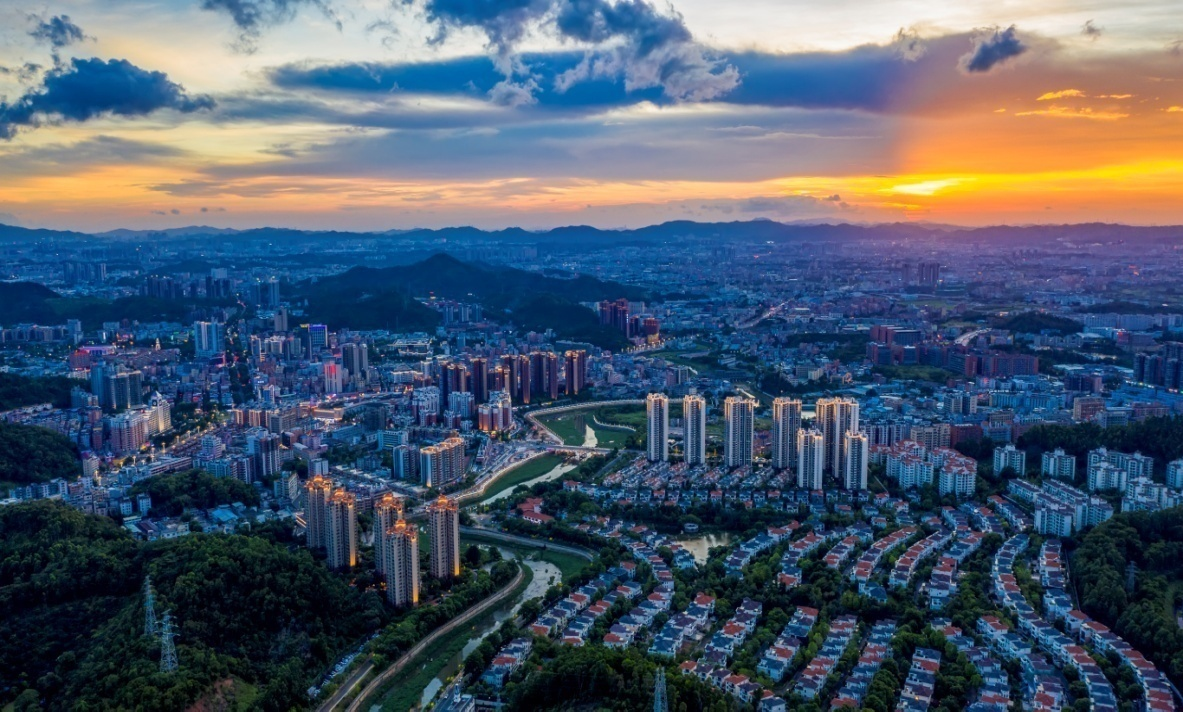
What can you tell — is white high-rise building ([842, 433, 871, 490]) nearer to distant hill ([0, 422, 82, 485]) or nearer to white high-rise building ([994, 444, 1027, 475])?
white high-rise building ([994, 444, 1027, 475])

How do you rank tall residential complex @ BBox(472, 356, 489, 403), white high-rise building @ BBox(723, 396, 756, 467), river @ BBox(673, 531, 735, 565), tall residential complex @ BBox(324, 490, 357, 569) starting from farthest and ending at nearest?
tall residential complex @ BBox(472, 356, 489, 403)
white high-rise building @ BBox(723, 396, 756, 467)
river @ BBox(673, 531, 735, 565)
tall residential complex @ BBox(324, 490, 357, 569)

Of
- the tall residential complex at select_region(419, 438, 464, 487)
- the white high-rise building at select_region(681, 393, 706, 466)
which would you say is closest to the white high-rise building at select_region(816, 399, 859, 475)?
the white high-rise building at select_region(681, 393, 706, 466)

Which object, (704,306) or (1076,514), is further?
(704,306)

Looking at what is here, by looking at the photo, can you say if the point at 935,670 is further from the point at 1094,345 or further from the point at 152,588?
the point at 1094,345

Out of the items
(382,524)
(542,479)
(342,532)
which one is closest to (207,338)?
(542,479)

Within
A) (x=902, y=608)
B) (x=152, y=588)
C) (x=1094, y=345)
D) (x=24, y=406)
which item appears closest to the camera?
(x=152, y=588)

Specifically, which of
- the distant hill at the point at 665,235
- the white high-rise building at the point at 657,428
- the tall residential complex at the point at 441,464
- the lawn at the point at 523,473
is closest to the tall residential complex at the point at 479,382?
the lawn at the point at 523,473

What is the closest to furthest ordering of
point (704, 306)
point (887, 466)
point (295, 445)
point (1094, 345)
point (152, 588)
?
1. point (152, 588)
2. point (887, 466)
3. point (295, 445)
4. point (1094, 345)
5. point (704, 306)

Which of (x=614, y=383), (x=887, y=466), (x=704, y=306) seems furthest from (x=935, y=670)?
(x=704, y=306)
